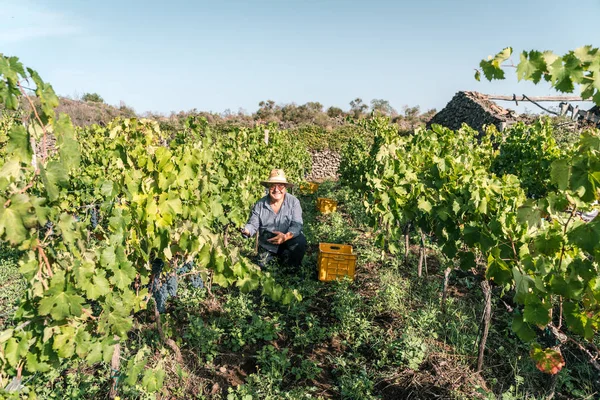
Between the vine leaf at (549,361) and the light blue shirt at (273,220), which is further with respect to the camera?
the light blue shirt at (273,220)

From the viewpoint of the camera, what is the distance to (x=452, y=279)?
15.3 ft

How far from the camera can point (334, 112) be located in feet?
102

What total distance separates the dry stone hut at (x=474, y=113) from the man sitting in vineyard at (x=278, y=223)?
33.5 ft

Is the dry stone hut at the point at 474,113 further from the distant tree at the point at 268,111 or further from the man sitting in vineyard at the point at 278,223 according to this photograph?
the distant tree at the point at 268,111

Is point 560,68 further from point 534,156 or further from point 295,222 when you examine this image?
point 534,156

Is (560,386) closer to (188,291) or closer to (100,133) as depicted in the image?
(188,291)

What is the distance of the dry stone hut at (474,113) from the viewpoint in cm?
1382

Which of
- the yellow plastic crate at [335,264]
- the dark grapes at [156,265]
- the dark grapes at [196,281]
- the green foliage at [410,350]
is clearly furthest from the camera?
the yellow plastic crate at [335,264]

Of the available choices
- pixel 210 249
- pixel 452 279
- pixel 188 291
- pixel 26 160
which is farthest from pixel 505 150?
pixel 26 160

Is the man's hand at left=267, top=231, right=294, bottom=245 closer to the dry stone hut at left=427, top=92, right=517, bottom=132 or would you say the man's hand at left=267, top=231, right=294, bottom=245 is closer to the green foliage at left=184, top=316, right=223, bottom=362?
the green foliage at left=184, top=316, right=223, bottom=362

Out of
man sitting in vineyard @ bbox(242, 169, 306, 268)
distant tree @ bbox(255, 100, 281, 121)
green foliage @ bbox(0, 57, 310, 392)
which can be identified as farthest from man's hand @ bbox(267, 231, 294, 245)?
distant tree @ bbox(255, 100, 281, 121)

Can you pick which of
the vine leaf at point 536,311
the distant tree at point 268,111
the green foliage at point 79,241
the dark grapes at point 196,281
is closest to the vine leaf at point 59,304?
the green foliage at point 79,241

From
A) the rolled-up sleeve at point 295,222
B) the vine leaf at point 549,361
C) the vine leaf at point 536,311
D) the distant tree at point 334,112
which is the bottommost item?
the vine leaf at point 549,361

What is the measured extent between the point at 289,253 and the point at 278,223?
389 millimetres
